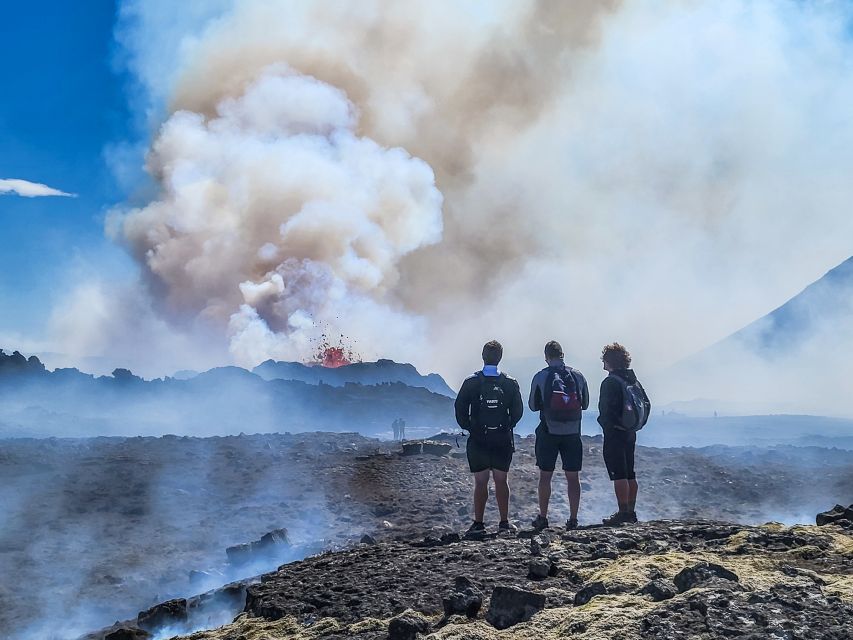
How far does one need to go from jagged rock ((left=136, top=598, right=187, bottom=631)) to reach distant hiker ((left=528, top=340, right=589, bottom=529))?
419cm

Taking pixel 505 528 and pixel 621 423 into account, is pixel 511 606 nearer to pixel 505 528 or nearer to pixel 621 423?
pixel 505 528

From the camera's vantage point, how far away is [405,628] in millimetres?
5012

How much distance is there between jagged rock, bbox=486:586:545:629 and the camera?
5.08 m

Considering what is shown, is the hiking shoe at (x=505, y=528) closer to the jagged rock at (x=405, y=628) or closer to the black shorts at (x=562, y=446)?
the black shorts at (x=562, y=446)

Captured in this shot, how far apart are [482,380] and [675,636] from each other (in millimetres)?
4698

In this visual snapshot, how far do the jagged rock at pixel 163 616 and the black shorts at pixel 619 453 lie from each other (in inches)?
199

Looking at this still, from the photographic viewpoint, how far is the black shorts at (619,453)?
8898mm

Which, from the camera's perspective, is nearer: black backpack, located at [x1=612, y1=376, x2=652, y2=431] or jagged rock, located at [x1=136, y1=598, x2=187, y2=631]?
jagged rock, located at [x1=136, y1=598, x2=187, y2=631]

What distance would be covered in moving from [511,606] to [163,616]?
4344 mm

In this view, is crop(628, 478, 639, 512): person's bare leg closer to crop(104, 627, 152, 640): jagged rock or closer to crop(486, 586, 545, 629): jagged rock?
crop(486, 586, 545, 629): jagged rock

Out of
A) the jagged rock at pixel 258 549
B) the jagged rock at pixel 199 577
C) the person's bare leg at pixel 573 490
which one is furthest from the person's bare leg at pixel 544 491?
the jagged rock at pixel 199 577

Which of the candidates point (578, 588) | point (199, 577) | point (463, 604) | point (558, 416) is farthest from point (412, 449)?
point (463, 604)

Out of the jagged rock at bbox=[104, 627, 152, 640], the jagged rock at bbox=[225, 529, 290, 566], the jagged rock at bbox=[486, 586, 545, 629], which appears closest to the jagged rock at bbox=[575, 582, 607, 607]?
the jagged rock at bbox=[486, 586, 545, 629]

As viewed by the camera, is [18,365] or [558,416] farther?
[18,365]
